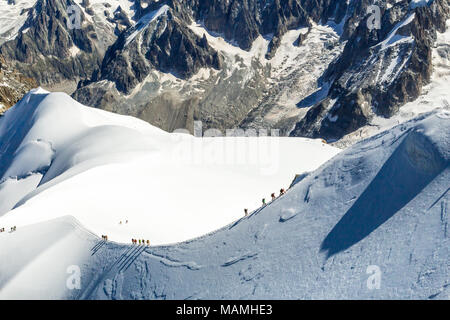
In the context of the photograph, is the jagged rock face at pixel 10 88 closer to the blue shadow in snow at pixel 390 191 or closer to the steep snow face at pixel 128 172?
the steep snow face at pixel 128 172

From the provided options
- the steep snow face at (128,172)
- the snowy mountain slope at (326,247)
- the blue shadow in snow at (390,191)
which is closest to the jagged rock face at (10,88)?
the steep snow face at (128,172)

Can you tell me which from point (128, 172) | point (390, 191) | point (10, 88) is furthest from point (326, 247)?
point (10, 88)

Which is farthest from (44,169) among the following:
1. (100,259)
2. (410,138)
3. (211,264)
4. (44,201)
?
(410,138)

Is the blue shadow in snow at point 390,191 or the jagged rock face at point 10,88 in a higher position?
the blue shadow in snow at point 390,191

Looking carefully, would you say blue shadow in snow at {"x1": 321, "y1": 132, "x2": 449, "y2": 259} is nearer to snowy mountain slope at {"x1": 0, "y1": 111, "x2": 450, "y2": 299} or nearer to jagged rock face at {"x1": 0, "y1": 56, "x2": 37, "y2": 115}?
snowy mountain slope at {"x1": 0, "y1": 111, "x2": 450, "y2": 299}
